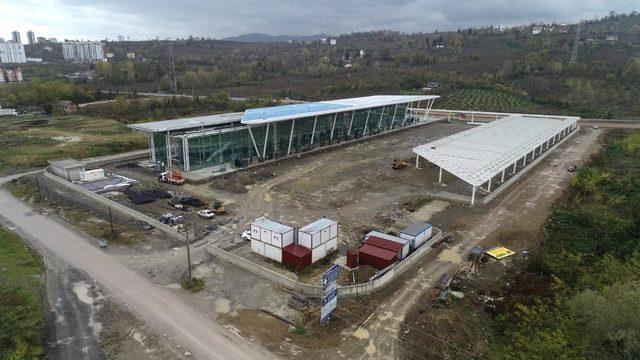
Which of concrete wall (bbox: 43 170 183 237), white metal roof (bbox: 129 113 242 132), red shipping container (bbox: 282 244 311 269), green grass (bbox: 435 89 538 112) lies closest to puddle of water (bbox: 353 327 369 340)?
red shipping container (bbox: 282 244 311 269)

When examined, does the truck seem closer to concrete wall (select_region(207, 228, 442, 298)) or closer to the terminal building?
the terminal building

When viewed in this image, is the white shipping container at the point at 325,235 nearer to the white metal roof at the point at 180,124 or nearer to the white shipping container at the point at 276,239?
the white shipping container at the point at 276,239

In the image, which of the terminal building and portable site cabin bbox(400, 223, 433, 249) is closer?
portable site cabin bbox(400, 223, 433, 249)

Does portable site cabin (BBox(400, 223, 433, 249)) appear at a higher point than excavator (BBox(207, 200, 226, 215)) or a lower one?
higher

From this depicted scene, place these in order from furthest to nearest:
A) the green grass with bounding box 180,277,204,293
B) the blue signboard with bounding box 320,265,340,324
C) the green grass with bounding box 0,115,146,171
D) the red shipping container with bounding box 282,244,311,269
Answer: the green grass with bounding box 0,115,146,171 → the red shipping container with bounding box 282,244,311,269 → the green grass with bounding box 180,277,204,293 → the blue signboard with bounding box 320,265,340,324

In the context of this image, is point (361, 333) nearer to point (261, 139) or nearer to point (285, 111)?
point (261, 139)
